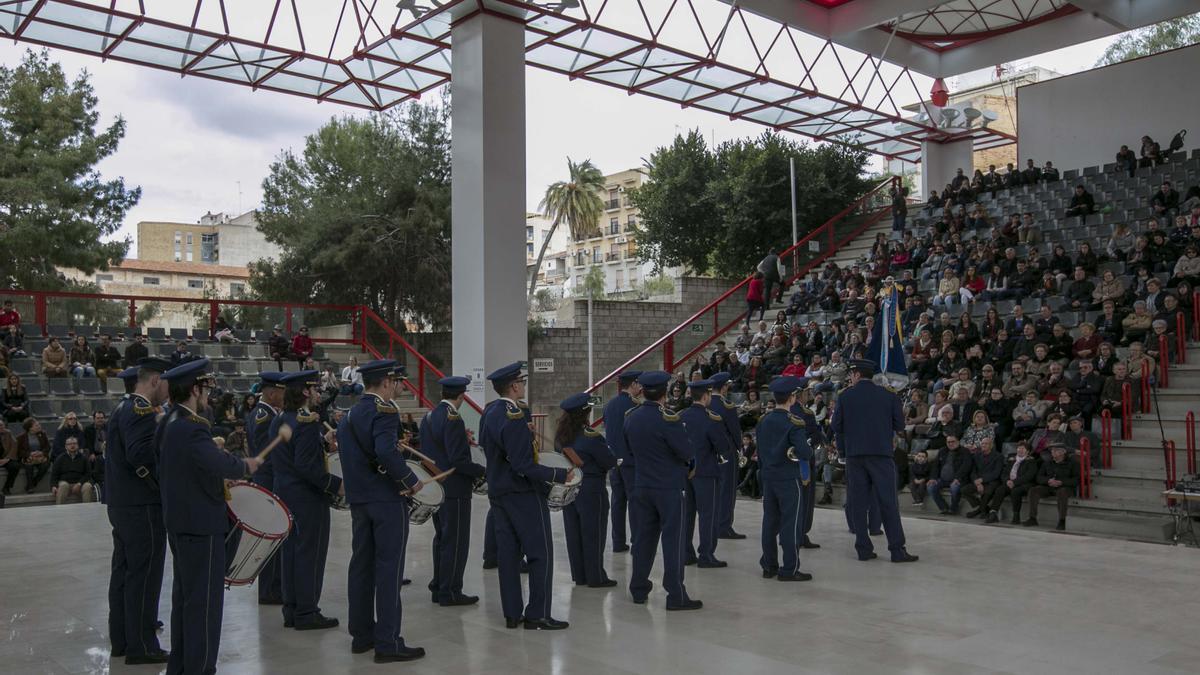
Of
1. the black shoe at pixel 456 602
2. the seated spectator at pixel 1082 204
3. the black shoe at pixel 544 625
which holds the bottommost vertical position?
the black shoe at pixel 456 602

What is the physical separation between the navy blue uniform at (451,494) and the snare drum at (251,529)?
1576 millimetres

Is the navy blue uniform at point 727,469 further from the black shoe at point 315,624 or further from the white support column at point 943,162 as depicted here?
the white support column at point 943,162

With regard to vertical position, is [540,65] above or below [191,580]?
above

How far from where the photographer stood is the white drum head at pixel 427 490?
666 centimetres

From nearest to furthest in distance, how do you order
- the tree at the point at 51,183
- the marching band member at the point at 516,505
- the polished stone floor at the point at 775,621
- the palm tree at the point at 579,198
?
the polished stone floor at the point at 775,621
the marching band member at the point at 516,505
the tree at the point at 51,183
the palm tree at the point at 579,198

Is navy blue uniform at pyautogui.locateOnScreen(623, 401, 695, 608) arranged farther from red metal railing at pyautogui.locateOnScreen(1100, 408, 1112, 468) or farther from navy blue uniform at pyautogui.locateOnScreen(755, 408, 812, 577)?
red metal railing at pyautogui.locateOnScreen(1100, 408, 1112, 468)

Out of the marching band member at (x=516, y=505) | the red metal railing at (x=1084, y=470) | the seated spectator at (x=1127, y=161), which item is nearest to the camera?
the marching band member at (x=516, y=505)

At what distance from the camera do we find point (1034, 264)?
1686 centimetres

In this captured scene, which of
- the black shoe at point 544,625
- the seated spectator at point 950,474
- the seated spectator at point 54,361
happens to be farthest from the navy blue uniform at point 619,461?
the seated spectator at point 54,361

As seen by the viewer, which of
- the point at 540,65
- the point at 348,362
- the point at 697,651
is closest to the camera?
the point at 697,651

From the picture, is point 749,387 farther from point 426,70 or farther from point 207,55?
point 207,55

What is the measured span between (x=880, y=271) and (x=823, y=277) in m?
2.15

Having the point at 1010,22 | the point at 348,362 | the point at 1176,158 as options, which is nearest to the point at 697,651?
the point at 348,362

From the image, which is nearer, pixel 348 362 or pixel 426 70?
pixel 426 70
